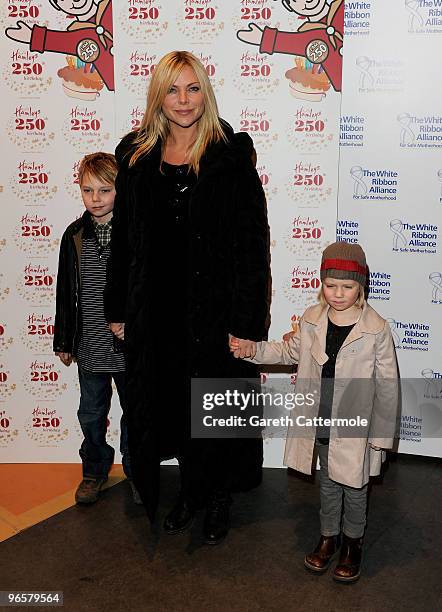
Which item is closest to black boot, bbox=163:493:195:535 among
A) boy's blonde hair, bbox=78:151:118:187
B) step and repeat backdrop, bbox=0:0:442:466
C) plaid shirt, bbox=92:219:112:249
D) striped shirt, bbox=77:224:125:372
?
striped shirt, bbox=77:224:125:372

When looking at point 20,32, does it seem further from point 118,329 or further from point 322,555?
point 322,555

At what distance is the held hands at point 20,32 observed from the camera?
3479 millimetres

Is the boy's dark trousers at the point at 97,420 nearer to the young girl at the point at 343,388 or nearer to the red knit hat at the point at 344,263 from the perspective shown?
the young girl at the point at 343,388

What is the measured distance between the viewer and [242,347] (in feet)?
9.50

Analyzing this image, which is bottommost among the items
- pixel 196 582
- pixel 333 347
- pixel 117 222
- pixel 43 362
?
pixel 196 582

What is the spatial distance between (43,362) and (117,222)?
1165 millimetres

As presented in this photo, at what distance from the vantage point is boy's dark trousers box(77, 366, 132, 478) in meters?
3.42

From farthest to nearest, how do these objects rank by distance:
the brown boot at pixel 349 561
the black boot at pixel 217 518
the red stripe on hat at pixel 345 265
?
1. the black boot at pixel 217 518
2. the brown boot at pixel 349 561
3. the red stripe on hat at pixel 345 265

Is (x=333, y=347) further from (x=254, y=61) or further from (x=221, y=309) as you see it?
(x=254, y=61)

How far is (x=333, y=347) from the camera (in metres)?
2.78

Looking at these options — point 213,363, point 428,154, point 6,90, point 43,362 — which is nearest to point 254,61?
point 428,154

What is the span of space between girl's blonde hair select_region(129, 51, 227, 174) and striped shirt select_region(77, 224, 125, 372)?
1.76ft

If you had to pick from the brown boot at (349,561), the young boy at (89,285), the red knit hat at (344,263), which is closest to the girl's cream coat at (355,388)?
the red knit hat at (344,263)

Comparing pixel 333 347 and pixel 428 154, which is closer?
pixel 333 347
